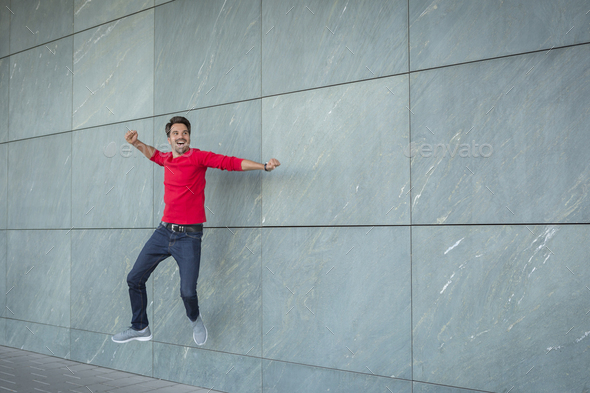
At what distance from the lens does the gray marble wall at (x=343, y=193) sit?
3389mm

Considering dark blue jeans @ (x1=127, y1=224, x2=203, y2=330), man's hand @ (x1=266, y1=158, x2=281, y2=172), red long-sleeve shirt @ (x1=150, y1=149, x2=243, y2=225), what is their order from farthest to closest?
1. red long-sleeve shirt @ (x1=150, y1=149, x2=243, y2=225)
2. dark blue jeans @ (x1=127, y1=224, x2=203, y2=330)
3. man's hand @ (x1=266, y1=158, x2=281, y2=172)

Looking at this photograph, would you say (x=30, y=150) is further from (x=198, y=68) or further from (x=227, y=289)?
(x=227, y=289)

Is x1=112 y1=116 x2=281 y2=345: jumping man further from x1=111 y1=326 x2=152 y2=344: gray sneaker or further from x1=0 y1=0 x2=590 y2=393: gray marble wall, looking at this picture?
x1=0 y1=0 x2=590 y2=393: gray marble wall

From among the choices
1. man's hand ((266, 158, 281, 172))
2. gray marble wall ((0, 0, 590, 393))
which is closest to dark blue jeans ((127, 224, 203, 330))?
gray marble wall ((0, 0, 590, 393))

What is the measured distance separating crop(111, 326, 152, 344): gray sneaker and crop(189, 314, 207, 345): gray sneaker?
540mm

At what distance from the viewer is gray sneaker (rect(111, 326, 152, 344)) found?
4.74 metres

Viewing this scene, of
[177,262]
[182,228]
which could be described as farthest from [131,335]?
[182,228]

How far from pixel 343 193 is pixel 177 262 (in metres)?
1.58

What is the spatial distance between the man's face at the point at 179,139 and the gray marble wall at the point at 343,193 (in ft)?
1.26

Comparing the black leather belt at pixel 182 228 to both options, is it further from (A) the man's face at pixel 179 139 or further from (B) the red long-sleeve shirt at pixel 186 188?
(A) the man's face at pixel 179 139

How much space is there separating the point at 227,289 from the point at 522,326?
2.57 metres

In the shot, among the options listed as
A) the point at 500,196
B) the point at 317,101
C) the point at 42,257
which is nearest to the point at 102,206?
the point at 42,257

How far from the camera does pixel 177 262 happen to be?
15.0 feet

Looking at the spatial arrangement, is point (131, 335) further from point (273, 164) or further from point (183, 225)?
point (273, 164)
